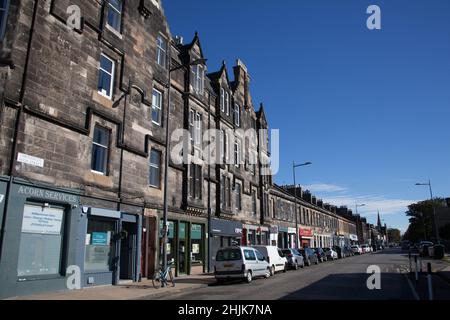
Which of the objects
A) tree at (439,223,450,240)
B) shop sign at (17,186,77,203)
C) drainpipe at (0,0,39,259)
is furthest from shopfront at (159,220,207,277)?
tree at (439,223,450,240)

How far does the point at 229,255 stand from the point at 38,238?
942 centimetres

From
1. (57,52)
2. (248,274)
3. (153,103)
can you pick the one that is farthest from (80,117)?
(248,274)

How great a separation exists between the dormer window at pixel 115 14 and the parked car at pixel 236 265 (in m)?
12.7

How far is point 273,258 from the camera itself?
83.0 feet

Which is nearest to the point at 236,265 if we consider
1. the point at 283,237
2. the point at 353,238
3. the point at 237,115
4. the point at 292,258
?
the point at 292,258

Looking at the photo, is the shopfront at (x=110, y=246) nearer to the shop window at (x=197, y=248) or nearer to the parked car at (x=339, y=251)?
the shop window at (x=197, y=248)

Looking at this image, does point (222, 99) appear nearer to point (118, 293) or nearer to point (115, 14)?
point (115, 14)

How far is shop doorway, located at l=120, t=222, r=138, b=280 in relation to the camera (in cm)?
1938

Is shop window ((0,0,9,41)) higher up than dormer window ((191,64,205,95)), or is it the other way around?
dormer window ((191,64,205,95))

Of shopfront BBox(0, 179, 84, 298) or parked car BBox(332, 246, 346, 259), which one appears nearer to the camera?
shopfront BBox(0, 179, 84, 298)

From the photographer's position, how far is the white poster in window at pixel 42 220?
46.0ft

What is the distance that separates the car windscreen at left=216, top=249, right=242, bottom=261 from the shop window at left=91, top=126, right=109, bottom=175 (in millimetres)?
7257

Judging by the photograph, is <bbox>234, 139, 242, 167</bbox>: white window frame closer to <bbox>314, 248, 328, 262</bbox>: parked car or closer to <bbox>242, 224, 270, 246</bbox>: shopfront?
<bbox>242, 224, 270, 246</bbox>: shopfront

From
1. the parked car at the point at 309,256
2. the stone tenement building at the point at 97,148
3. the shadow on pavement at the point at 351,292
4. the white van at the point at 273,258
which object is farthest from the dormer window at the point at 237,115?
the shadow on pavement at the point at 351,292
